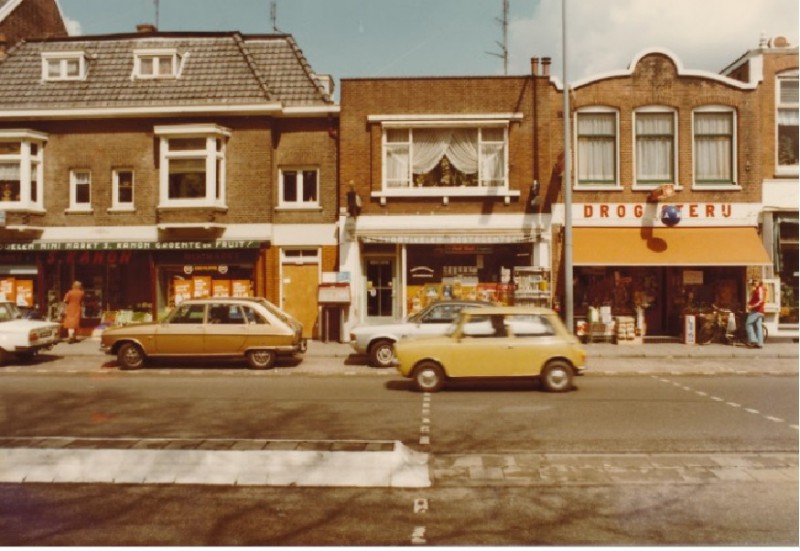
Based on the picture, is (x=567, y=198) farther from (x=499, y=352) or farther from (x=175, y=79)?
(x=175, y=79)

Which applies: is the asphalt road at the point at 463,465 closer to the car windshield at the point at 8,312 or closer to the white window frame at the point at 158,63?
the car windshield at the point at 8,312

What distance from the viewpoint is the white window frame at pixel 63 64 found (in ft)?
77.3

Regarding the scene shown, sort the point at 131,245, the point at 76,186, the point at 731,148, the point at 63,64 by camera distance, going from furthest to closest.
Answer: the point at 63,64 → the point at 76,186 → the point at 131,245 → the point at 731,148

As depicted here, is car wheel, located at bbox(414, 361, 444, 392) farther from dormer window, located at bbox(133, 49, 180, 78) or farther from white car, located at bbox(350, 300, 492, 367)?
dormer window, located at bbox(133, 49, 180, 78)

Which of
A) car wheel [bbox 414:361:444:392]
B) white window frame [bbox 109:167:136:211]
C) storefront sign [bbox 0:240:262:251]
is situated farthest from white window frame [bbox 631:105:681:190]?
white window frame [bbox 109:167:136:211]

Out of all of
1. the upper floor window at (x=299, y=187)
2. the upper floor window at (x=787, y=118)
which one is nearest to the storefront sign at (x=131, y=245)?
the upper floor window at (x=299, y=187)

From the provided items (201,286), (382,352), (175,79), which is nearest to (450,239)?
(382,352)

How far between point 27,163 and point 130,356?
940cm

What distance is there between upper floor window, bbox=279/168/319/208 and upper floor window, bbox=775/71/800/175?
47.1 ft

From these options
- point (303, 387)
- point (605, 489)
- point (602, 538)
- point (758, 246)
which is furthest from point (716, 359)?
point (602, 538)

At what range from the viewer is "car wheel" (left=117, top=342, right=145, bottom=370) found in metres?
16.6

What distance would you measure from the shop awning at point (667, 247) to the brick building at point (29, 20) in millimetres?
21431

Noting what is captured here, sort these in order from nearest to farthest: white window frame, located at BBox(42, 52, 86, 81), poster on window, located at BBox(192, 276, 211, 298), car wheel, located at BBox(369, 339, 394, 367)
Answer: car wheel, located at BBox(369, 339, 394, 367)
poster on window, located at BBox(192, 276, 211, 298)
white window frame, located at BBox(42, 52, 86, 81)

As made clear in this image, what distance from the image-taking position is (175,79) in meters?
23.2
